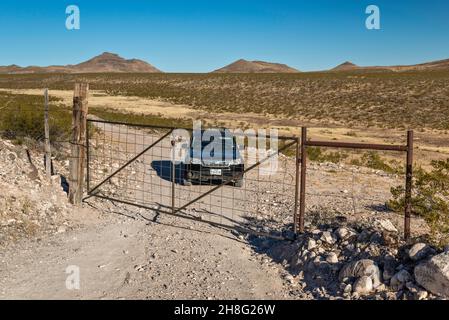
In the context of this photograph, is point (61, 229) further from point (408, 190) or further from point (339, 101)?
point (339, 101)

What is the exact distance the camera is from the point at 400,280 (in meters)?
5.65

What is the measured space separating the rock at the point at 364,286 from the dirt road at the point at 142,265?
3.10 feet

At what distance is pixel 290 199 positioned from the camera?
35.3 feet

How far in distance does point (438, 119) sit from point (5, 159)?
37027mm

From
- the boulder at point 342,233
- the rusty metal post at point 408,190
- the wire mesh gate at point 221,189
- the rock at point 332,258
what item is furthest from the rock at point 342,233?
the rusty metal post at point 408,190

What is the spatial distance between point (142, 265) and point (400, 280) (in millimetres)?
3501

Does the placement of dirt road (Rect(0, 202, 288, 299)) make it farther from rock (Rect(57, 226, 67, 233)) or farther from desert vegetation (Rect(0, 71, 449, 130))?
desert vegetation (Rect(0, 71, 449, 130))

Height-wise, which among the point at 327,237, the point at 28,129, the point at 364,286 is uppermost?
the point at 28,129

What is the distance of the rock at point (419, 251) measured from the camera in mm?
5832

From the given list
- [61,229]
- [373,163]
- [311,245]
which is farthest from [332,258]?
[373,163]

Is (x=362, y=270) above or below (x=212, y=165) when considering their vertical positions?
Result: below
